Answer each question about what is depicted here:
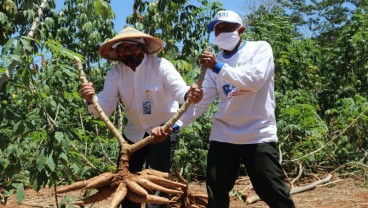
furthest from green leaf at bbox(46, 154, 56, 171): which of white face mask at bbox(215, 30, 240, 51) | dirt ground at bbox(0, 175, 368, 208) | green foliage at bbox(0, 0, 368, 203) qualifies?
dirt ground at bbox(0, 175, 368, 208)

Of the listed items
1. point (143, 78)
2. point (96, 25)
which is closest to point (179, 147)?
point (96, 25)

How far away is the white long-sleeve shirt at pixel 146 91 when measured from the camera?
3547 mm

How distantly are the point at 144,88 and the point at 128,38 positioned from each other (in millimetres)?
307

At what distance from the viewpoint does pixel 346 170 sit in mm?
7590

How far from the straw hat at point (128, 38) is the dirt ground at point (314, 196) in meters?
1.59

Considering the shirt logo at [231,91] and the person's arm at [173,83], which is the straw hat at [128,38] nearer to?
the person's arm at [173,83]

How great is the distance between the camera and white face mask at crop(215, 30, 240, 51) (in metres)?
3.20

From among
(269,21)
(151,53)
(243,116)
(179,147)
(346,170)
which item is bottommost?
(346,170)

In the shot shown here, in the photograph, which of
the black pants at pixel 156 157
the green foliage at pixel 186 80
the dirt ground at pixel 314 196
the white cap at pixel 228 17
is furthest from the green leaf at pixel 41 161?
the dirt ground at pixel 314 196

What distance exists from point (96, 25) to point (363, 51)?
429 centimetres

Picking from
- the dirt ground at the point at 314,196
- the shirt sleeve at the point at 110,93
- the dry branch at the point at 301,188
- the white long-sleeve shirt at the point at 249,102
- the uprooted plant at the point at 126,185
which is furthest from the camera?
the dry branch at the point at 301,188

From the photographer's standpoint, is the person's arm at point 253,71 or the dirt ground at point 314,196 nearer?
the person's arm at point 253,71

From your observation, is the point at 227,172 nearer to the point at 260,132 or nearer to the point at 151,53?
the point at 260,132

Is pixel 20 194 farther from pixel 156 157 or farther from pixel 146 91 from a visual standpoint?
pixel 146 91
